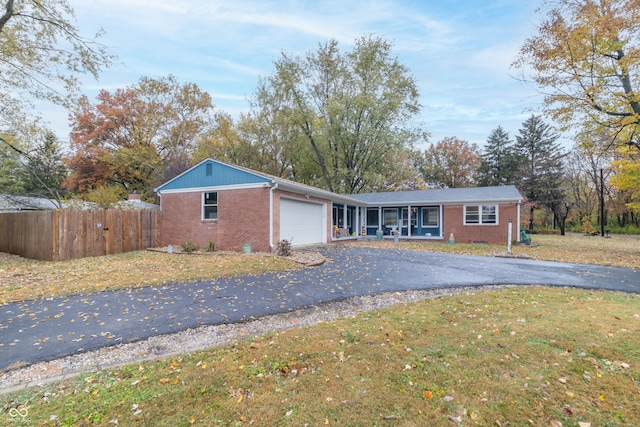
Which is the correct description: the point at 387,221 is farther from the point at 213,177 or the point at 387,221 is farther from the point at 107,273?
the point at 107,273

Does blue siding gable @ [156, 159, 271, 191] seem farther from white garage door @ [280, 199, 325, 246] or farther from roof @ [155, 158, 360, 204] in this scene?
white garage door @ [280, 199, 325, 246]

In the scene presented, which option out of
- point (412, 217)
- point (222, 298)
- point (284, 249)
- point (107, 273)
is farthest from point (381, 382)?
point (412, 217)

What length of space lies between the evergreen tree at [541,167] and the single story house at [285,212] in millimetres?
18298

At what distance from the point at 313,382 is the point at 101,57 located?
47.8 ft

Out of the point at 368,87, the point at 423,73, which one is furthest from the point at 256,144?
the point at 423,73

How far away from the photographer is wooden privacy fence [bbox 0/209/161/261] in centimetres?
1127

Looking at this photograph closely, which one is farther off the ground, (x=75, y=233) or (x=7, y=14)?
(x=7, y=14)

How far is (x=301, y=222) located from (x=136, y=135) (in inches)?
756

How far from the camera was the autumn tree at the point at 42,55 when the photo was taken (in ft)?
37.3

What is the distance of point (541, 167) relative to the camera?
34656 mm

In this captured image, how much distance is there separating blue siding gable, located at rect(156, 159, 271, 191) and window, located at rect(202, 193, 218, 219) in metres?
0.51

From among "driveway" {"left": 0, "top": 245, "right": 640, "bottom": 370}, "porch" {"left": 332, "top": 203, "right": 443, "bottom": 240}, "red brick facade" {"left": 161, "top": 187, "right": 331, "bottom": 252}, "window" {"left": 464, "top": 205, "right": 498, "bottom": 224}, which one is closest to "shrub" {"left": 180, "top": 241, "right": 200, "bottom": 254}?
"red brick facade" {"left": 161, "top": 187, "right": 331, "bottom": 252}

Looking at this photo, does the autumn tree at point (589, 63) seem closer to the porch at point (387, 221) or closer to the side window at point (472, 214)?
the side window at point (472, 214)

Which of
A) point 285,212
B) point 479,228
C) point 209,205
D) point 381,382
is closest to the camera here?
point 381,382
